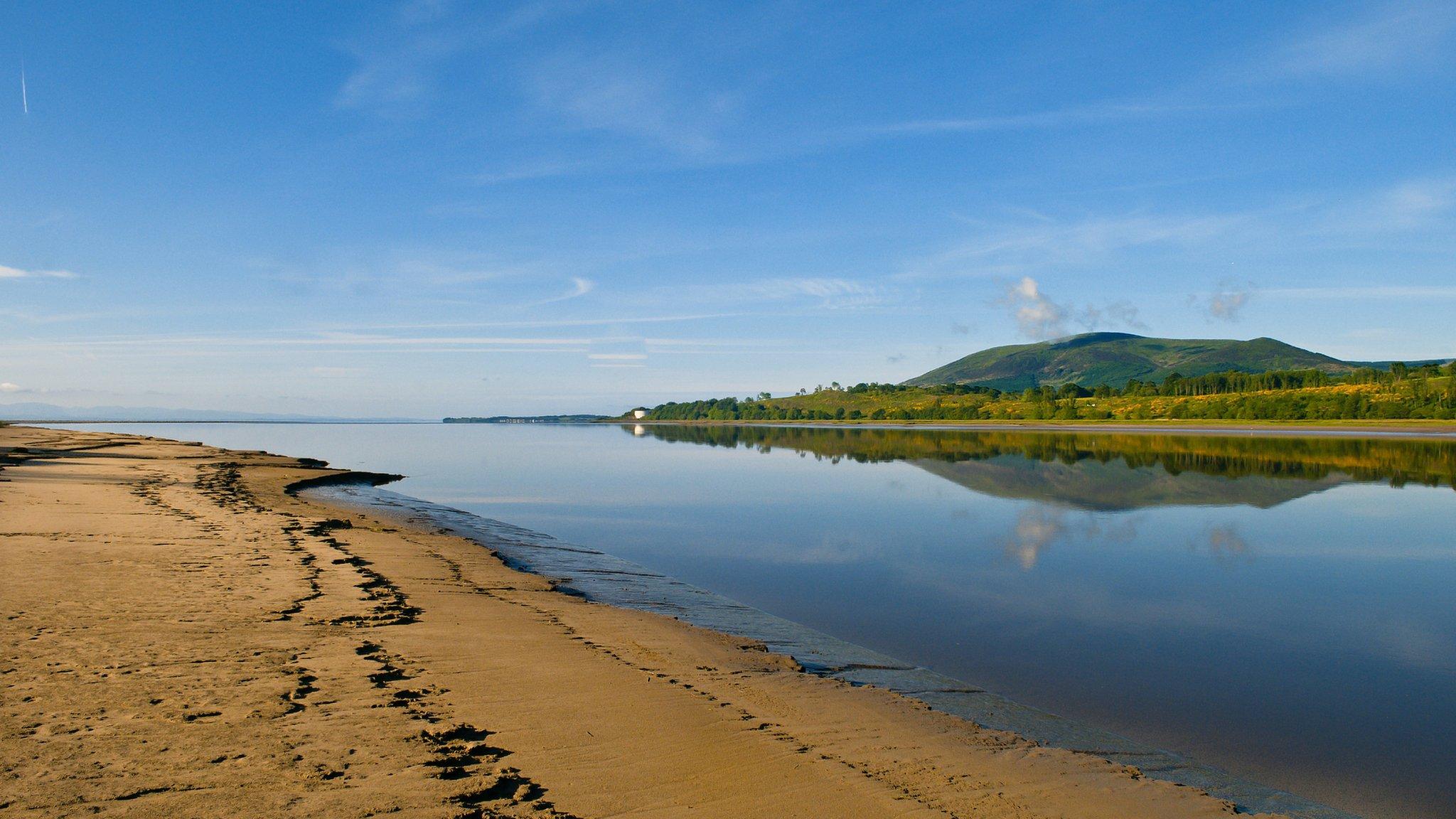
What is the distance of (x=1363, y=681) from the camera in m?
11.7

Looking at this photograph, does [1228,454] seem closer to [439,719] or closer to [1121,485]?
[1121,485]

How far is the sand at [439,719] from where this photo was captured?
6.46 metres

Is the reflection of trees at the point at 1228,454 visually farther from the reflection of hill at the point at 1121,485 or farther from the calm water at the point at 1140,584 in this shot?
the reflection of hill at the point at 1121,485

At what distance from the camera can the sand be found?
646 cm

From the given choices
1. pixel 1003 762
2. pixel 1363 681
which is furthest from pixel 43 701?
pixel 1363 681

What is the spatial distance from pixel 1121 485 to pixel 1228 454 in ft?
127

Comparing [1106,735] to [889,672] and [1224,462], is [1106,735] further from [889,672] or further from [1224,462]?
[1224,462]

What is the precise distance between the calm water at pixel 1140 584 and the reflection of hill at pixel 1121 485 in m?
0.33

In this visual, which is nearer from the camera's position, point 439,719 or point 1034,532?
point 439,719

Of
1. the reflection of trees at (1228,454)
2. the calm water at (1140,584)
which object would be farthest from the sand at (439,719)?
the reflection of trees at (1228,454)

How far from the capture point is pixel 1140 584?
18.3 m

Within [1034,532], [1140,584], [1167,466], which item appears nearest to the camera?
[1140,584]

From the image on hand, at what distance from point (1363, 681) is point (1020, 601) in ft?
19.7

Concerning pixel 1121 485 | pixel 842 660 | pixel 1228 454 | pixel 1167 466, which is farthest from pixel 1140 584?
pixel 1228 454
